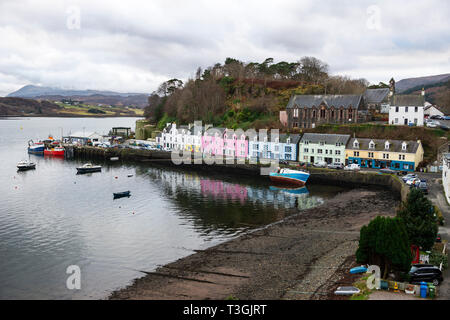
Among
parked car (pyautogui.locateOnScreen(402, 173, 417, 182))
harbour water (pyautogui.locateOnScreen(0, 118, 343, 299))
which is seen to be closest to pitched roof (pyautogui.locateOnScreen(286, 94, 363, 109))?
parked car (pyautogui.locateOnScreen(402, 173, 417, 182))

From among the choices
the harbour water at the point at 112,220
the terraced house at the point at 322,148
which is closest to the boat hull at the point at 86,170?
the harbour water at the point at 112,220

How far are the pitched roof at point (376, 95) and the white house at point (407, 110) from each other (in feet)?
42.8

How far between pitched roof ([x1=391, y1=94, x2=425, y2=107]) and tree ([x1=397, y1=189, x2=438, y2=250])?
139 ft

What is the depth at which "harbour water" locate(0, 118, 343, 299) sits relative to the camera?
2372 centimetres

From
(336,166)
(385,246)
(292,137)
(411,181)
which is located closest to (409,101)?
(336,166)

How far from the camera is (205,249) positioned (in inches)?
1093

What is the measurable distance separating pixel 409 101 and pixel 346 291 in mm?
51697

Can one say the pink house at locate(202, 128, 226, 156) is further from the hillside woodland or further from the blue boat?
the blue boat

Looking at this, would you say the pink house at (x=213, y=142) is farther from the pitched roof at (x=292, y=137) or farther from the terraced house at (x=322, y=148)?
the terraced house at (x=322, y=148)

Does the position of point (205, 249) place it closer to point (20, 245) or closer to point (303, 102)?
point (20, 245)

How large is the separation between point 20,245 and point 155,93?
A: 313ft

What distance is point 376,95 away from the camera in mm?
76375

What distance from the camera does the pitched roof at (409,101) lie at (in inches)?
2336
